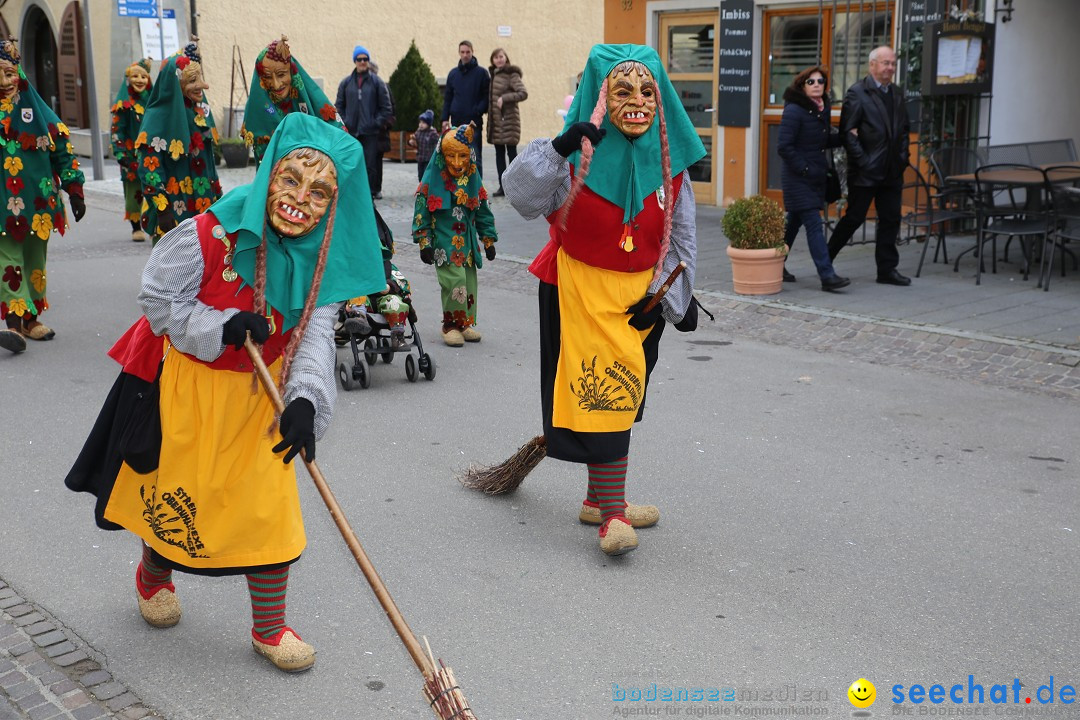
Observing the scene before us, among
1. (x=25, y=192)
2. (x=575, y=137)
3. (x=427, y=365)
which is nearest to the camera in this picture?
(x=575, y=137)

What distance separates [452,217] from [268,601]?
15.9 ft

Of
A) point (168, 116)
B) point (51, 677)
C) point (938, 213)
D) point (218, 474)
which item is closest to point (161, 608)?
point (51, 677)

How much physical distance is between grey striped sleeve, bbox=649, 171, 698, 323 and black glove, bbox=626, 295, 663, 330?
0.05 m

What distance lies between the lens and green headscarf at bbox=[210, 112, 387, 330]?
382cm

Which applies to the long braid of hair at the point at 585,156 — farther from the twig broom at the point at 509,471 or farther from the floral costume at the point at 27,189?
the floral costume at the point at 27,189

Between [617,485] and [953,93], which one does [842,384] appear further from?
[953,93]

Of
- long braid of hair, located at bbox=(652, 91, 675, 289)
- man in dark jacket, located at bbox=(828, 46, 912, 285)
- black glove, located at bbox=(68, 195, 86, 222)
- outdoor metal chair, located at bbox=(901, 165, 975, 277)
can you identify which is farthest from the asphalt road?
outdoor metal chair, located at bbox=(901, 165, 975, 277)

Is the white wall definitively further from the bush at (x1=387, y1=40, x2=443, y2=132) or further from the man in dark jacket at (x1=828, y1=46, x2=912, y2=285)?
the bush at (x1=387, y1=40, x2=443, y2=132)

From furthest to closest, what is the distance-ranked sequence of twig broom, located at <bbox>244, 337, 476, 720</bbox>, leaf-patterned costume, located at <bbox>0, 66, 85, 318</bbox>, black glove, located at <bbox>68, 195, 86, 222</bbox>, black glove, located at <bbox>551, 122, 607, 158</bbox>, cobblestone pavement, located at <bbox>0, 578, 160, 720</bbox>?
1. black glove, located at <bbox>68, 195, 86, 222</bbox>
2. leaf-patterned costume, located at <bbox>0, 66, 85, 318</bbox>
3. black glove, located at <bbox>551, 122, 607, 158</bbox>
4. cobblestone pavement, located at <bbox>0, 578, 160, 720</bbox>
5. twig broom, located at <bbox>244, 337, 476, 720</bbox>

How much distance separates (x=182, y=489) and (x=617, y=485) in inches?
70.7

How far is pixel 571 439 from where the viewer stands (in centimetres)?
494

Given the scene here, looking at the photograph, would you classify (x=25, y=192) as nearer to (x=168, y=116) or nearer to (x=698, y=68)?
(x=168, y=116)

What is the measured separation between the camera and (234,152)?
20.1 m

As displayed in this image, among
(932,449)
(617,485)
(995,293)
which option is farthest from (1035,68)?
(617,485)
